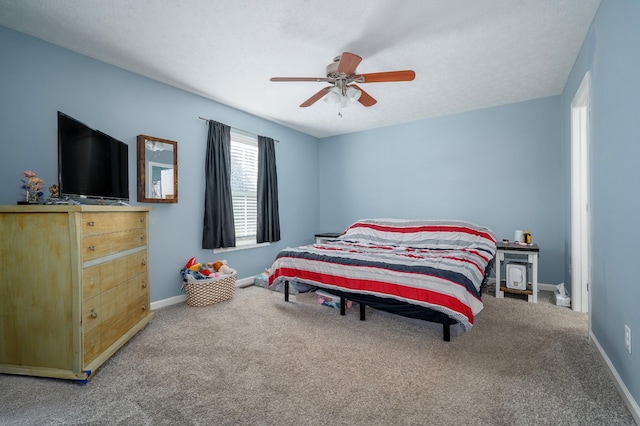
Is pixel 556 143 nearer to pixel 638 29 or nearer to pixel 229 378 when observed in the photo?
pixel 638 29

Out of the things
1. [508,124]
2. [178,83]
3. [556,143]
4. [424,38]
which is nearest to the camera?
[424,38]

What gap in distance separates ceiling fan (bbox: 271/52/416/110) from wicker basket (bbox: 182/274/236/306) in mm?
2321

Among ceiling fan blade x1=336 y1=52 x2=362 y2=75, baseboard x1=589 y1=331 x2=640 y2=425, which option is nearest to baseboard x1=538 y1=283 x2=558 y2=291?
baseboard x1=589 y1=331 x2=640 y2=425

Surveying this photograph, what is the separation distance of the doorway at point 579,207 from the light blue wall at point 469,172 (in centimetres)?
81

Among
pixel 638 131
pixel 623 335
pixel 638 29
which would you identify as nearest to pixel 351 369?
pixel 623 335

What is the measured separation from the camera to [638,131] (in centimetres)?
147

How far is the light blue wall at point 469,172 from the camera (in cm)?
380

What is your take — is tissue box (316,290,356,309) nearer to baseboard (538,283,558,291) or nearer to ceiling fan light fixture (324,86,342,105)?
ceiling fan light fixture (324,86,342,105)

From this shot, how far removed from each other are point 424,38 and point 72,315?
3335 millimetres

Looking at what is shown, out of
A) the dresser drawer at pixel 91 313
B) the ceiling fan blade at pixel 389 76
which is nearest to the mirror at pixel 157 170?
the dresser drawer at pixel 91 313

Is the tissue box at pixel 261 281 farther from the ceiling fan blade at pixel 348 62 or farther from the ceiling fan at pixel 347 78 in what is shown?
the ceiling fan blade at pixel 348 62

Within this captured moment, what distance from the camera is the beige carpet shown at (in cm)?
152

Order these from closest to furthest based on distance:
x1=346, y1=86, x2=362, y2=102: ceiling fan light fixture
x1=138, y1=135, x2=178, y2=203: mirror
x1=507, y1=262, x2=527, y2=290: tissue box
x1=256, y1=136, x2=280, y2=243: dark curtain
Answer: x1=346, y1=86, x2=362, y2=102: ceiling fan light fixture < x1=138, y1=135, x2=178, y2=203: mirror < x1=507, y1=262, x2=527, y2=290: tissue box < x1=256, y1=136, x2=280, y2=243: dark curtain

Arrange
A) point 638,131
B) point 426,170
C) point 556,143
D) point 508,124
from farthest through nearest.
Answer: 1. point 426,170
2. point 508,124
3. point 556,143
4. point 638,131
